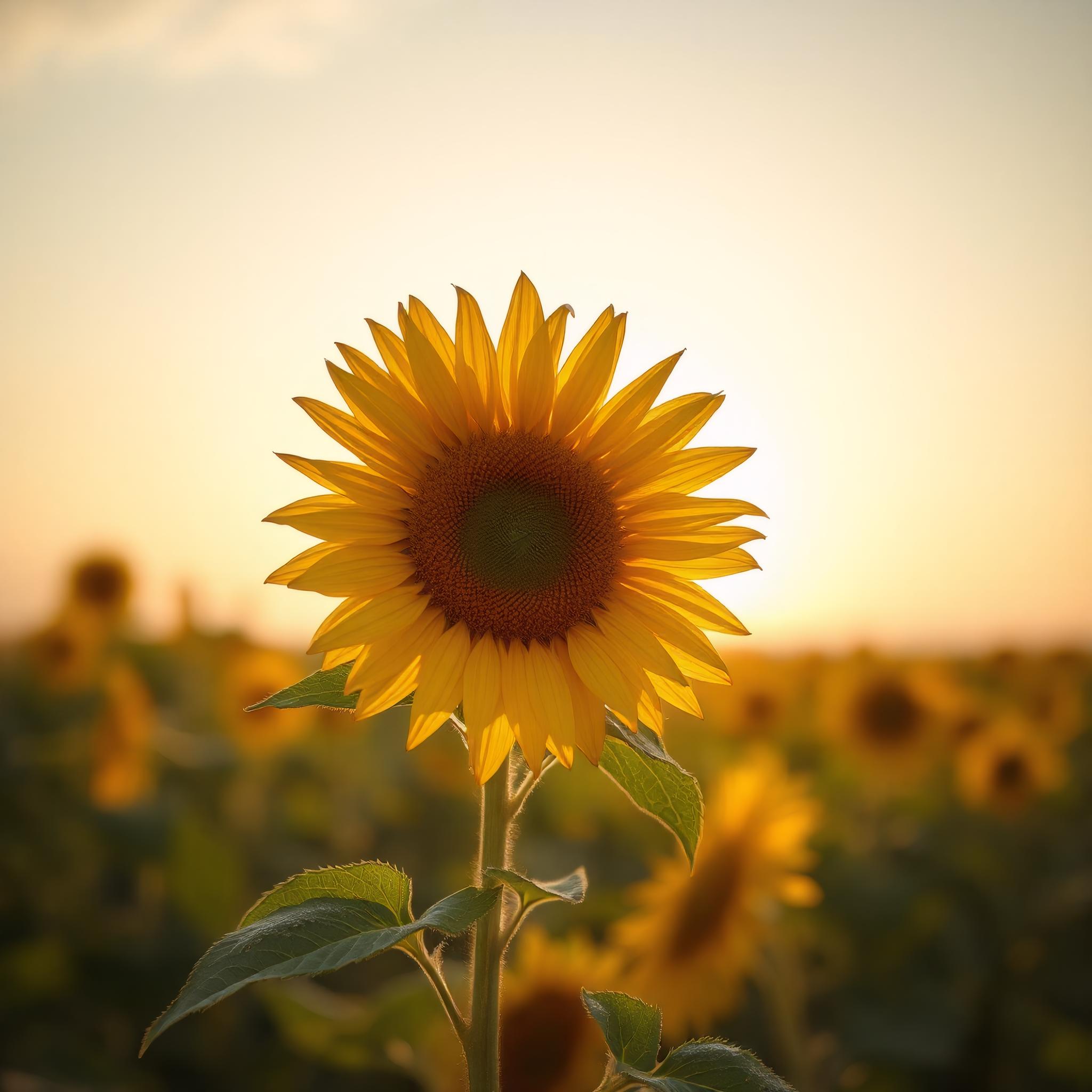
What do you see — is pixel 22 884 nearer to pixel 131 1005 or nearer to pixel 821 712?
pixel 131 1005

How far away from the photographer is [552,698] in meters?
1.67

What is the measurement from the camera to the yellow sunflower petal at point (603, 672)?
1.58m

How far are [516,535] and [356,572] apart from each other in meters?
0.39

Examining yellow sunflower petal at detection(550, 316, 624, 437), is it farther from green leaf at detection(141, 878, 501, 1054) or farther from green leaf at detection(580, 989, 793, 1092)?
green leaf at detection(580, 989, 793, 1092)

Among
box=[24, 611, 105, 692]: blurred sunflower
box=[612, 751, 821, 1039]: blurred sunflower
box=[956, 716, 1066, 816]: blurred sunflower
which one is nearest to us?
box=[612, 751, 821, 1039]: blurred sunflower

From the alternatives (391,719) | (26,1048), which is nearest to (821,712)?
(391,719)

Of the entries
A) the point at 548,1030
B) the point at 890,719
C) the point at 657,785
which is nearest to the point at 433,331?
the point at 657,785

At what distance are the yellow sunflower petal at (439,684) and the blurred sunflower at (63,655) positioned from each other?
25.3ft

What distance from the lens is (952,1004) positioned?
506 cm

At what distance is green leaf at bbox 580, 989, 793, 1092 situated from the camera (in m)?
1.40

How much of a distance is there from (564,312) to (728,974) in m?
3.25

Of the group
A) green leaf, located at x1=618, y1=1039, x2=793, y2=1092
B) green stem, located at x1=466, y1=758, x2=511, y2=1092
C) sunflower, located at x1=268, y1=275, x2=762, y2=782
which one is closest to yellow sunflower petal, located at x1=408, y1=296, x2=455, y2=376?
sunflower, located at x1=268, y1=275, x2=762, y2=782

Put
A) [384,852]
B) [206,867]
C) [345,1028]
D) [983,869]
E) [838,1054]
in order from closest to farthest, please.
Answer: [345,1028], [838,1054], [206,867], [983,869], [384,852]

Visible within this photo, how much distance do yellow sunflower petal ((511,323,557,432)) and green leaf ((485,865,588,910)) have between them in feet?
2.75
